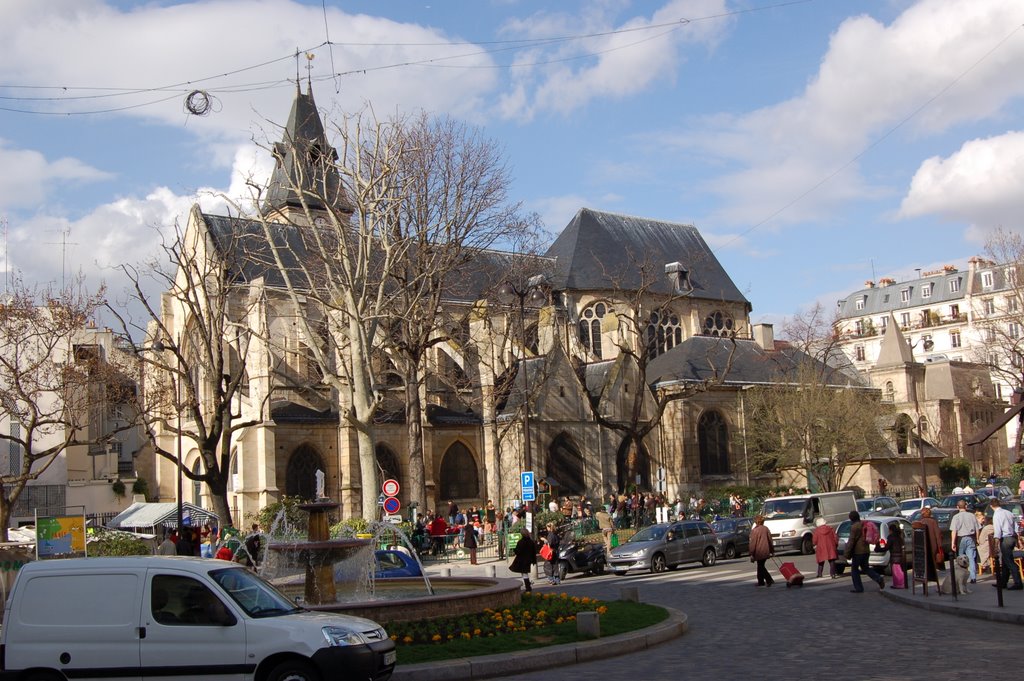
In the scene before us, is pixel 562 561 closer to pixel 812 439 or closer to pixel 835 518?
pixel 835 518

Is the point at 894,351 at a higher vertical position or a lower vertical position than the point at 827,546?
higher

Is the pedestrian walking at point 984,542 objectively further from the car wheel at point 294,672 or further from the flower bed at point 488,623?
the car wheel at point 294,672

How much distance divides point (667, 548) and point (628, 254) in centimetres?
3046

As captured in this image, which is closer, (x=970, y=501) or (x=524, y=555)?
(x=524, y=555)

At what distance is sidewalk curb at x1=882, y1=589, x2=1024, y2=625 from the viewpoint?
45.0 feet

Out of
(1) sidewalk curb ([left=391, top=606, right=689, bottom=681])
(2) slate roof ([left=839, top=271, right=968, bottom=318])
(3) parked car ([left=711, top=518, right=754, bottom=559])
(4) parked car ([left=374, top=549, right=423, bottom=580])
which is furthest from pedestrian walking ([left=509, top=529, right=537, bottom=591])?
(2) slate roof ([left=839, top=271, right=968, bottom=318])

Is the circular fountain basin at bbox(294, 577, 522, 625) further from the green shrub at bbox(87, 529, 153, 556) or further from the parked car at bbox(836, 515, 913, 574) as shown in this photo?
the green shrub at bbox(87, 529, 153, 556)

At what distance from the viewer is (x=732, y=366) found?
52406 millimetres

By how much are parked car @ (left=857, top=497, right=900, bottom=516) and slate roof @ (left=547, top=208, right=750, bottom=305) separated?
72.7 feet

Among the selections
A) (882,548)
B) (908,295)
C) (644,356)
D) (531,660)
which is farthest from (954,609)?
(908,295)

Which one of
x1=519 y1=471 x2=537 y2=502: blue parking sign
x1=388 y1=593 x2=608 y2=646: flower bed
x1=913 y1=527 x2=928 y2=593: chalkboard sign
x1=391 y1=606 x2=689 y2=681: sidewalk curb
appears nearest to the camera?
x1=391 y1=606 x2=689 y2=681: sidewalk curb

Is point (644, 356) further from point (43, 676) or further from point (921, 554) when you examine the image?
point (43, 676)

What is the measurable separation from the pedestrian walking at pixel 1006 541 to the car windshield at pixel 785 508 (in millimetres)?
12101

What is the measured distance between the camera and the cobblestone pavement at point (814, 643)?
10297 millimetres
